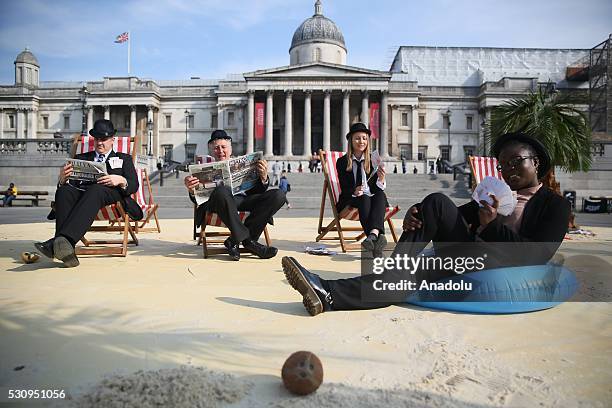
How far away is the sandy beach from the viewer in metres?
1.69

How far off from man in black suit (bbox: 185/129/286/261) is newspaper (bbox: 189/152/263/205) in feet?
0.23

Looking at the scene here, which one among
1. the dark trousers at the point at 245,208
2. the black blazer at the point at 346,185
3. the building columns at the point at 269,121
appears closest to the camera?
the dark trousers at the point at 245,208

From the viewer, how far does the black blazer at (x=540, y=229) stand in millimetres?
2566

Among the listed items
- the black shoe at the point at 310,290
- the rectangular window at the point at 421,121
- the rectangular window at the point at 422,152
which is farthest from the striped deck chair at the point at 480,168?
the rectangular window at the point at 421,121

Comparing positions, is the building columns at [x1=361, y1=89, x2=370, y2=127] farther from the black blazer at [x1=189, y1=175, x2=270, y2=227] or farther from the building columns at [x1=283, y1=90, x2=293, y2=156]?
the black blazer at [x1=189, y1=175, x2=270, y2=227]

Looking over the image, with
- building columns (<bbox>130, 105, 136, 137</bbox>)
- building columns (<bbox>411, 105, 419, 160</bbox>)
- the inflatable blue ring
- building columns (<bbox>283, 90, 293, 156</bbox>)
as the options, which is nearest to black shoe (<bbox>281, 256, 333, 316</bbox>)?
the inflatable blue ring

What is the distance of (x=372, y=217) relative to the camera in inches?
193

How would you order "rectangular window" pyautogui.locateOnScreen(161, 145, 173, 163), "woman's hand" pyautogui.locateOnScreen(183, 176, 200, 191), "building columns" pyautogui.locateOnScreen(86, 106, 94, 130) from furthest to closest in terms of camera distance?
"rectangular window" pyautogui.locateOnScreen(161, 145, 173, 163) < "building columns" pyautogui.locateOnScreen(86, 106, 94, 130) < "woman's hand" pyautogui.locateOnScreen(183, 176, 200, 191)

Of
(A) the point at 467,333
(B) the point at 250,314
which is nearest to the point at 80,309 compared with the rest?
(B) the point at 250,314

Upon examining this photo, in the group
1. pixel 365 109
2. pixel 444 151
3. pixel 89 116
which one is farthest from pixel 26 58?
pixel 444 151

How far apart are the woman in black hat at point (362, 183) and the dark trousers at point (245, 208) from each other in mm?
843

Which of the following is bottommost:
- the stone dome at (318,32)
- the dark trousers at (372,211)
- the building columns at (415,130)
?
the dark trousers at (372,211)

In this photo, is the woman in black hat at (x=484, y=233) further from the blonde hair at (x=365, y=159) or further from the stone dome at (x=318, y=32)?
the stone dome at (x=318, y=32)

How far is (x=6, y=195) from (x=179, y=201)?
744cm
